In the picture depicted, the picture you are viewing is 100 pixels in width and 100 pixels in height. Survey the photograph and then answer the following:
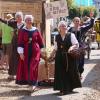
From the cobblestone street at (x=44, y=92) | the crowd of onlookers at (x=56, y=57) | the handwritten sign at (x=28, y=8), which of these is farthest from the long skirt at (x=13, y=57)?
the handwritten sign at (x=28, y=8)

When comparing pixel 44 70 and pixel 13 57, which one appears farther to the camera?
pixel 13 57

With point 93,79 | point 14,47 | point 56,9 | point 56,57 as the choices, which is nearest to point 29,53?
point 56,57

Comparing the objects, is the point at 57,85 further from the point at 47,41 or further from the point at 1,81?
the point at 47,41

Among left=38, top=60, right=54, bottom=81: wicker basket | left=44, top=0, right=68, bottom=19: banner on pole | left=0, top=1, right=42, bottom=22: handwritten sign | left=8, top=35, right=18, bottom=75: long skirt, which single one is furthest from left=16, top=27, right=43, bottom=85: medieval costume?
left=0, top=1, right=42, bottom=22: handwritten sign

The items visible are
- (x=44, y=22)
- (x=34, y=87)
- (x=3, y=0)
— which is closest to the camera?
(x=34, y=87)

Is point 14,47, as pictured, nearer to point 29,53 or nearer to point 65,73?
point 29,53

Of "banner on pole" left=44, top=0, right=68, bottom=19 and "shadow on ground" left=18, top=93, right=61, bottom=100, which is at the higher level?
"banner on pole" left=44, top=0, right=68, bottom=19

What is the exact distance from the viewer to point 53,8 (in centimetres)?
1510

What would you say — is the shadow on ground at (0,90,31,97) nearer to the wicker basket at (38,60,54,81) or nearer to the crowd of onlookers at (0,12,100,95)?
the crowd of onlookers at (0,12,100,95)

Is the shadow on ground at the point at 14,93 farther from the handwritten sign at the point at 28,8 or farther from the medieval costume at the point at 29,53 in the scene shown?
the handwritten sign at the point at 28,8

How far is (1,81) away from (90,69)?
4.33 meters

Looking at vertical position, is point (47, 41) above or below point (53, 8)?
below

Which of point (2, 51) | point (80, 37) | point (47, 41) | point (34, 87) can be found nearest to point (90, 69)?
point (2, 51)

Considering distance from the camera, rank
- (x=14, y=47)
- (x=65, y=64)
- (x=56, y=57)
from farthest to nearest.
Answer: (x=14, y=47), (x=56, y=57), (x=65, y=64)
